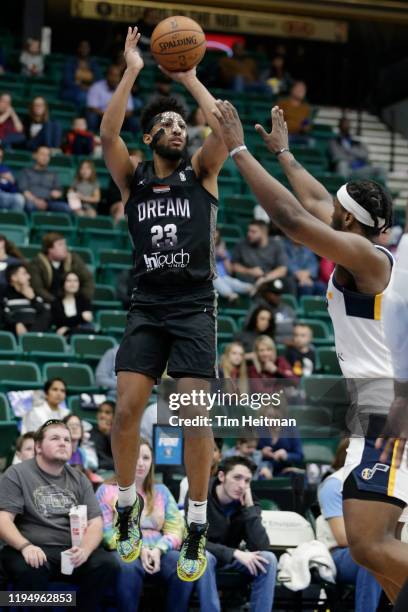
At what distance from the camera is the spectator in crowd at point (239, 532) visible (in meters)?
8.92

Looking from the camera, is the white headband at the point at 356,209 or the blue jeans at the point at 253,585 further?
the blue jeans at the point at 253,585

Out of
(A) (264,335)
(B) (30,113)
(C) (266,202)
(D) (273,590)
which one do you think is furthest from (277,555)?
(B) (30,113)

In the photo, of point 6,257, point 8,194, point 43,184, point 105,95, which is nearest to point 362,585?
point 6,257

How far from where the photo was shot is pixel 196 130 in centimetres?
1653

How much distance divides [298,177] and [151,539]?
3.49 metres

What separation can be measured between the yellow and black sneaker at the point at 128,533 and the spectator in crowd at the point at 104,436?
356 cm

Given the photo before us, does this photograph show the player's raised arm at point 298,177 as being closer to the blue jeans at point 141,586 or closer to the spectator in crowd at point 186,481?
the spectator in crowd at point 186,481

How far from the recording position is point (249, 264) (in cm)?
1476

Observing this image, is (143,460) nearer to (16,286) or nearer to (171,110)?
(171,110)

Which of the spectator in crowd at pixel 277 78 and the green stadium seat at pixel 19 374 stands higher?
the spectator in crowd at pixel 277 78

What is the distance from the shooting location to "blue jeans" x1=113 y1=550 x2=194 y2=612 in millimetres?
8664

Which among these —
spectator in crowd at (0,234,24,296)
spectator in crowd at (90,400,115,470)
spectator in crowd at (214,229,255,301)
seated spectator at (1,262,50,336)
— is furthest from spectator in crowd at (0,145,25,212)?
spectator in crowd at (90,400,115,470)

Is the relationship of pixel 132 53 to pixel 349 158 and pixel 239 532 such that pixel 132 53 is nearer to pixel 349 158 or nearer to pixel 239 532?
pixel 239 532

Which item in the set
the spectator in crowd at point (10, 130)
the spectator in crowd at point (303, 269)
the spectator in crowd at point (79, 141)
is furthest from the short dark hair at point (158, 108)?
the spectator in crowd at point (79, 141)
